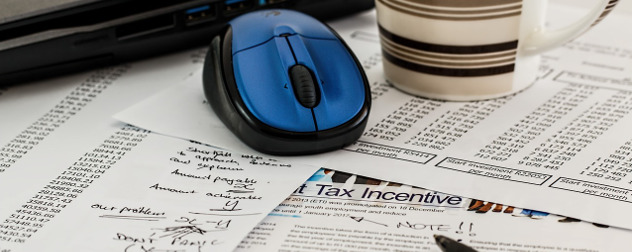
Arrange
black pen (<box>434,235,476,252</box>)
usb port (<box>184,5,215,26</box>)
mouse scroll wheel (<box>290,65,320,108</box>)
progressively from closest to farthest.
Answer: black pen (<box>434,235,476,252</box>), mouse scroll wheel (<box>290,65,320,108</box>), usb port (<box>184,5,215,26</box>)

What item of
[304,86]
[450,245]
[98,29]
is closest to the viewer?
[450,245]

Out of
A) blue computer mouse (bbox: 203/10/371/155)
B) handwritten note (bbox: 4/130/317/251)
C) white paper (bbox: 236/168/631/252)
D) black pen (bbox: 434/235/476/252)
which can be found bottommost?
white paper (bbox: 236/168/631/252)

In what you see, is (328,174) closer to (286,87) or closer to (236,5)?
(286,87)

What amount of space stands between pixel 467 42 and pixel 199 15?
25 cm

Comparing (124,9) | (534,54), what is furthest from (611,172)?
(124,9)

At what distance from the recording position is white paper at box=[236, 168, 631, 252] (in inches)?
18.8

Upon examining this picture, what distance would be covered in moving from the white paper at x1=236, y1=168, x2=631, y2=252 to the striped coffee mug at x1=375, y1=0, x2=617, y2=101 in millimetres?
134

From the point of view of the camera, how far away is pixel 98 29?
69cm

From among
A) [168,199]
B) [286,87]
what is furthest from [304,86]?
[168,199]

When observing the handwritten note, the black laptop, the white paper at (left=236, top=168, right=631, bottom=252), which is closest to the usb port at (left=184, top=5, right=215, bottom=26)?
the black laptop

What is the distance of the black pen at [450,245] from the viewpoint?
1.49ft

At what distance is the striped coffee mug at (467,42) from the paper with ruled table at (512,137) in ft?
0.05

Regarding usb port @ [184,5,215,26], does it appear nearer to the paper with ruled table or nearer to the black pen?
the paper with ruled table

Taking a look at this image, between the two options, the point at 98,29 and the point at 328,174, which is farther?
the point at 98,29
